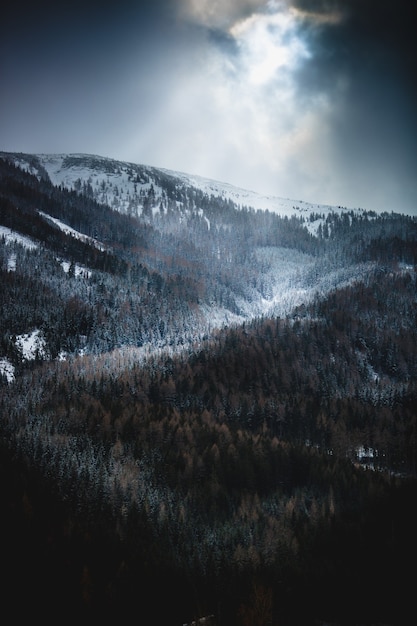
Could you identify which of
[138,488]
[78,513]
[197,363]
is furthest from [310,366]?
[78,513]

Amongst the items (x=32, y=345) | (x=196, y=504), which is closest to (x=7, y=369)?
(x=32, y=345)

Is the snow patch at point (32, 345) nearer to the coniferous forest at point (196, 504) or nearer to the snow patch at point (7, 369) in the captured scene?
the coniferous forest at point (196, 504)

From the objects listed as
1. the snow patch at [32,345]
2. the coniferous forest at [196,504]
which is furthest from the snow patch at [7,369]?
the snow patch at [32,345]

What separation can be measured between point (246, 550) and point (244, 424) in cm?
7031

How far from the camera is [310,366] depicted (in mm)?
196250

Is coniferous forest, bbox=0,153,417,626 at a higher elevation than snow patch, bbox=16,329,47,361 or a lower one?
lower

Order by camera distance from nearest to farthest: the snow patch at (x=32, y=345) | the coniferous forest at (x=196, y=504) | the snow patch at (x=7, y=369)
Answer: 1. the coniferous forest at (x=196, y=504)
2. the snow patch at (x=7, y=369)
3. the snow patch at (x=32, y=345)

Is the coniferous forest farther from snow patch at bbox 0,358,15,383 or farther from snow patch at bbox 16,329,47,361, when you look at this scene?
snow patch at bbox 16,329,47,361

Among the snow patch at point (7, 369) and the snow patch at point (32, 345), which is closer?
the snow patch at point (7, 369)

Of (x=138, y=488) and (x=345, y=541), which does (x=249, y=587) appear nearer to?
(x=345, y=541)

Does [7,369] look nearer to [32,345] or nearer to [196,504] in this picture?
[32,345]

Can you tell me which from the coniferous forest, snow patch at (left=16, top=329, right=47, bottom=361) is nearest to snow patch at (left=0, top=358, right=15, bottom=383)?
the coniferous forest

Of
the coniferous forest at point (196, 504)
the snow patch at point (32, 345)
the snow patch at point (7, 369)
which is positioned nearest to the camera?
the coniferous forest at point (196, 504)

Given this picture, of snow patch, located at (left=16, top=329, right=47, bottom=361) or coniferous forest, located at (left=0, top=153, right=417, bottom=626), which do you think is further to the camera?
snow patch, located at (left=16, top=329, right=47, bottom=361)
